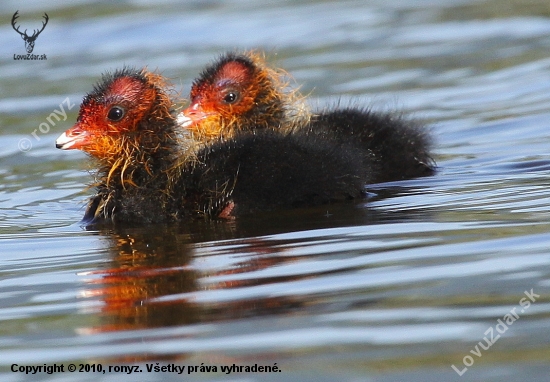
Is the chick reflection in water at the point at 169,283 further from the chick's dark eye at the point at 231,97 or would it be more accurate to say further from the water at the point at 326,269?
the chick's dark eye at the point at 231,97

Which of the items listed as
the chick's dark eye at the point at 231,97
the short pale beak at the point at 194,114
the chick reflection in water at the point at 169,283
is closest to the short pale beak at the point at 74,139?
the chick reflection in water at the point at 169,283

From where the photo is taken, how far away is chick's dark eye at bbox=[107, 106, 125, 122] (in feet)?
27.3

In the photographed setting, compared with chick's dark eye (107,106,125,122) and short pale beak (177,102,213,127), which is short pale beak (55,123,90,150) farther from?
short pale beak (177,102,213,127)

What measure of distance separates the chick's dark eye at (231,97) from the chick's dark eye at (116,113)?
1.46 metres

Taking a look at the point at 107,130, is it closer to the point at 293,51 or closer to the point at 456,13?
the point at 293,51

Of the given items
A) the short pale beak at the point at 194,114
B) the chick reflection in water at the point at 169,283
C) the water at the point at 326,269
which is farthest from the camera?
the short pale beak at the point at 194,114

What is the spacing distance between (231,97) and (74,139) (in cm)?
173

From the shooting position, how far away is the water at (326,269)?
4785 millimetres

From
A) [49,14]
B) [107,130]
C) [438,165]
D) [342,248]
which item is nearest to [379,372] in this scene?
[342,248]

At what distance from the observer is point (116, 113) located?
8320 mm

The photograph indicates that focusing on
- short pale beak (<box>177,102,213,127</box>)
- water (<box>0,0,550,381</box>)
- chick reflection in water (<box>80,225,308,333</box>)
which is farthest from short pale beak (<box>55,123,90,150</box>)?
short pale beak (<box>177,102,213,127</box>)

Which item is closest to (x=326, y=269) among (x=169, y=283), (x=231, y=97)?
(x=169, y=283)

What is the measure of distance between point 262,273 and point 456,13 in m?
12.2

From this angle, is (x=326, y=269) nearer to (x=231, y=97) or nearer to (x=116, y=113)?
(x=116, y=113)
